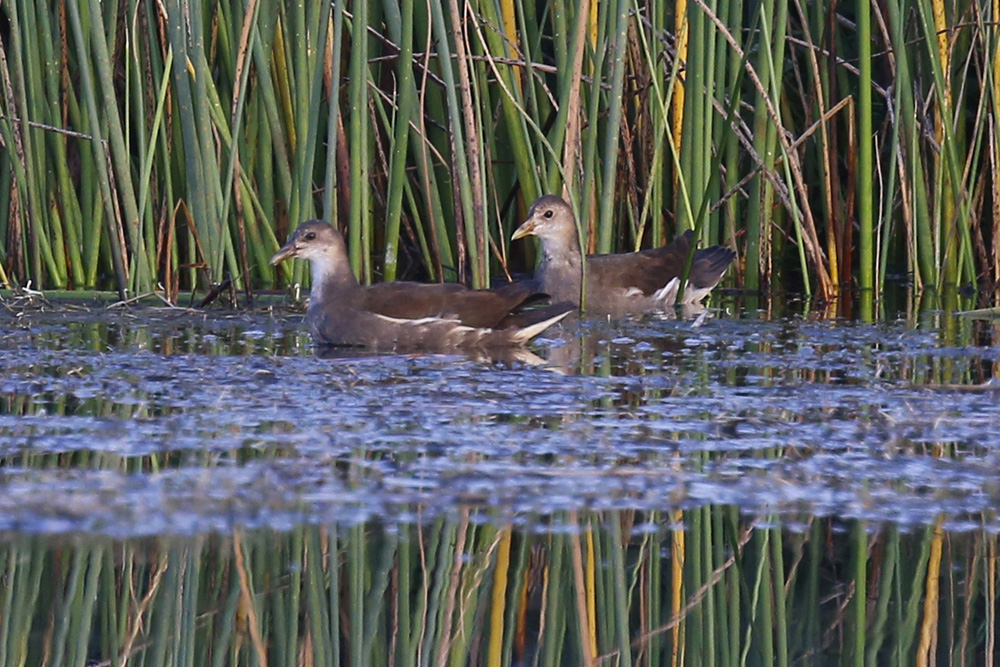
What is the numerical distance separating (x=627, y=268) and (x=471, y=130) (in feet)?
3.59

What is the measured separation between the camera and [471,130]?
5750 millimetres

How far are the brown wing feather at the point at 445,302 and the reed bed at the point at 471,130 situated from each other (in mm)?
368

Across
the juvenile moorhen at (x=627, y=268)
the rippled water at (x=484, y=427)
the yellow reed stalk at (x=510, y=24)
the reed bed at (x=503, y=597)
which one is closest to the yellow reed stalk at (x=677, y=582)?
the reed bed at (x=503, y=597)

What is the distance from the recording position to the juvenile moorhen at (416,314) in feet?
18.0

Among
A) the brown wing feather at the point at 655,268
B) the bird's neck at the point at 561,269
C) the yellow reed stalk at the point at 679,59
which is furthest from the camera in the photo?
the bird's neck at the point at 561,269

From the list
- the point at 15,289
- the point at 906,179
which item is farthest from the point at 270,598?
the point at 906,179

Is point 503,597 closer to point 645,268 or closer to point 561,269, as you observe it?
point 645,268

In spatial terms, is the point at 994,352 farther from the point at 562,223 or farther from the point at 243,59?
the point at 243,59

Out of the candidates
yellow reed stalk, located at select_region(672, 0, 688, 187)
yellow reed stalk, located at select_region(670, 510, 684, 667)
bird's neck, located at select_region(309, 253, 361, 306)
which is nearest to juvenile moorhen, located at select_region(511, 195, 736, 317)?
yellow reed stalk, located at select_region(672, 0, 688, 187)

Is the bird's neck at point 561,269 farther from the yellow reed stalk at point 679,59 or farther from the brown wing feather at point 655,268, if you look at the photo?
the yellow reed stalk at point 679,59

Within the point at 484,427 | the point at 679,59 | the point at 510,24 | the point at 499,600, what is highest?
the point at 510,24

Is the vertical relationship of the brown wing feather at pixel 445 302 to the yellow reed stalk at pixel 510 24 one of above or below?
below

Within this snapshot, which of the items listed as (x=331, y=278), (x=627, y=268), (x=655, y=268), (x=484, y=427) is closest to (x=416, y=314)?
(x=331, y=278)

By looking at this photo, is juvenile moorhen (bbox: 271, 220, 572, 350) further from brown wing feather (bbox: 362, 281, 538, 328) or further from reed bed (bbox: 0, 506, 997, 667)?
reed bed (bbox: 0, 506, 997, 667)
